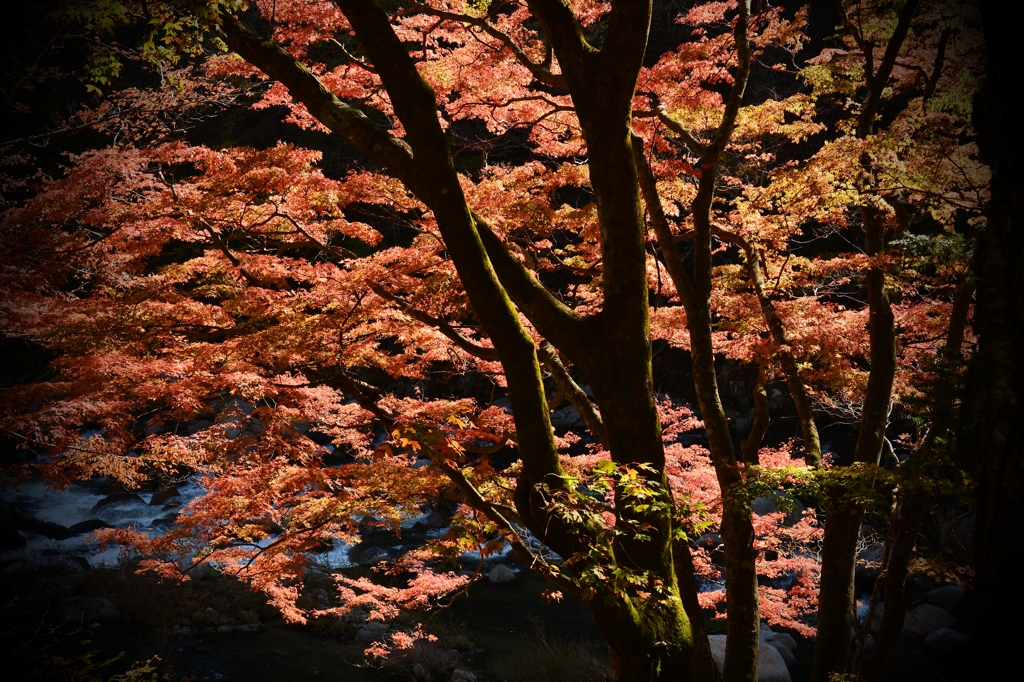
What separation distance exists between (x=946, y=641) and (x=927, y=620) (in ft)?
1.39

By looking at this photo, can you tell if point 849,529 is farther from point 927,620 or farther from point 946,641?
point 927,620

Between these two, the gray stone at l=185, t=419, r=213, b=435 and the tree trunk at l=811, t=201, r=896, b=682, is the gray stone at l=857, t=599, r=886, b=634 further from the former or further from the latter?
the gray stone at l=185, t=419, r=213, b=435

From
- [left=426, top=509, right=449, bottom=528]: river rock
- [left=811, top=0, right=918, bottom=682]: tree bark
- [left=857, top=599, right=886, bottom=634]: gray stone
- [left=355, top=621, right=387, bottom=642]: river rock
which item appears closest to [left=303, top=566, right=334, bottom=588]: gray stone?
[left=355, top=621, right=387, bottom=642]: river rock

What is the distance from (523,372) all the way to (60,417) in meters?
4.19

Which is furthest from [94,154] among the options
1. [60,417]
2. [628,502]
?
[628,502]

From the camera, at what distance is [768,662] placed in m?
7.43

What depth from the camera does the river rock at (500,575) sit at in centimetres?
1060

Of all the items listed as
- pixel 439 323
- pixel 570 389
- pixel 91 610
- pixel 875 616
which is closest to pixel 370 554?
pixel 91 610

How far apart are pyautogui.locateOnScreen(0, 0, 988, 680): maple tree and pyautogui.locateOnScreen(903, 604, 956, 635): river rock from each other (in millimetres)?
4009

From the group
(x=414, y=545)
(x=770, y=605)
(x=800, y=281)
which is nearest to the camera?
(x=800, y=281)

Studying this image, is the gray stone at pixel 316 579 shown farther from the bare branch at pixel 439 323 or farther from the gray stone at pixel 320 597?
the bare branch at pixel 439 323

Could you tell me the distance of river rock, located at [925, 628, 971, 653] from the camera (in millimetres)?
7922

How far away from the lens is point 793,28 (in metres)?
5.73

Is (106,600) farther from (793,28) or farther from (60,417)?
(793,28)
